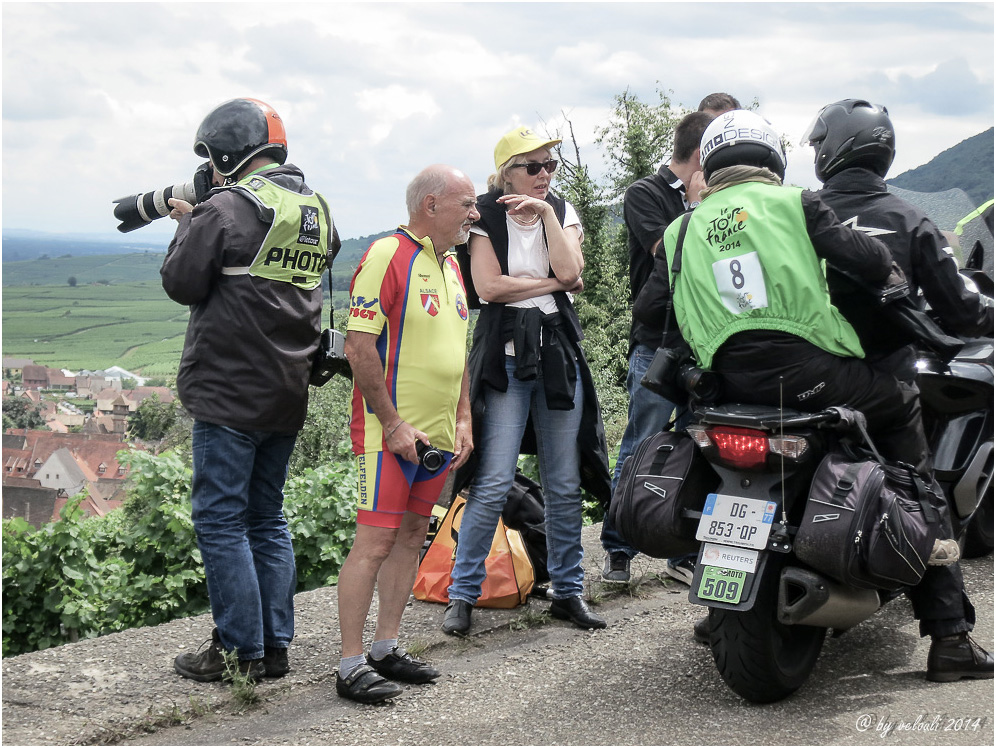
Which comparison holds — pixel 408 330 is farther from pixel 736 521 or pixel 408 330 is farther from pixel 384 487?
pixel 736 521

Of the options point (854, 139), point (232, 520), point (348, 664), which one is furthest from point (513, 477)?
point (854, 139)

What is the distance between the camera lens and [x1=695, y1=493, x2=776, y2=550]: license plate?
3.57 metres

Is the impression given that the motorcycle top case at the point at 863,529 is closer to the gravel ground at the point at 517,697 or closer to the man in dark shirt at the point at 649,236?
the gravel ground at the point at 517,697

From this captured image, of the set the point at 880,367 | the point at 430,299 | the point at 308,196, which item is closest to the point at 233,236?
the point at 308,196

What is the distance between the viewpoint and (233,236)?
3.82 metres

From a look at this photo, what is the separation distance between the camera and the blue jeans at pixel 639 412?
17.0 feet

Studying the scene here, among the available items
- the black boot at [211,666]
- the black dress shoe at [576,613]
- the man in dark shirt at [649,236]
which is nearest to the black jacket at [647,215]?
the man in dark shirt at [649,236]

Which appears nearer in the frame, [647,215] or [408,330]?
[408,330]

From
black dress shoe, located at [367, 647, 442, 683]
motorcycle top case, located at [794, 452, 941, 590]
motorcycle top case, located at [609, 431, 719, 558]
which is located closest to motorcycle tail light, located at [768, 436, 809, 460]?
motorcycle top case, located at [794, 452, 941, 590]

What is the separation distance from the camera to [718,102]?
17.8 ft

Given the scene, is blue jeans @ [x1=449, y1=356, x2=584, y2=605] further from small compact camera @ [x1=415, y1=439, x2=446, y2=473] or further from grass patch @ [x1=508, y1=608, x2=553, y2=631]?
small compact camera @ [x1=415, y1=439, x2=446, y2=473]

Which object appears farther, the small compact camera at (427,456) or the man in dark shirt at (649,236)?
the man in dark shirt at (649,236)

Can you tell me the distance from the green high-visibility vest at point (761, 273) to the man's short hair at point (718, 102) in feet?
5.65

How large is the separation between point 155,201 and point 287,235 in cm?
67
